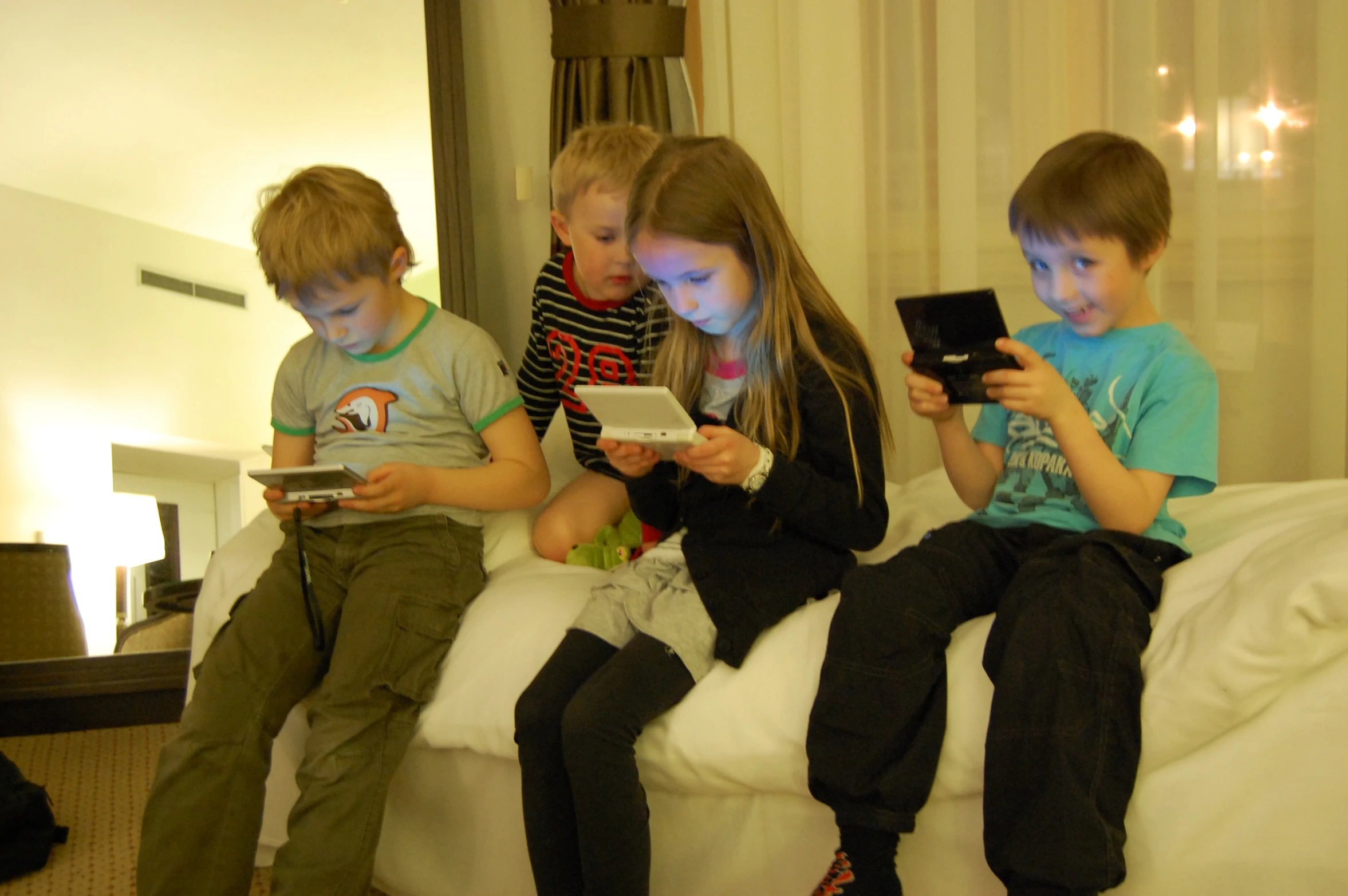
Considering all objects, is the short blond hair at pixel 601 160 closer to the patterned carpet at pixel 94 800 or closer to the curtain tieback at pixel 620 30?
the curtain tieback at pixel 620 30

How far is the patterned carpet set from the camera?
1.45 m

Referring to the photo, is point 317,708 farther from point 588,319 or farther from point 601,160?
point 601,160

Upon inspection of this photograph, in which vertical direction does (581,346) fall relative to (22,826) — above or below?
above

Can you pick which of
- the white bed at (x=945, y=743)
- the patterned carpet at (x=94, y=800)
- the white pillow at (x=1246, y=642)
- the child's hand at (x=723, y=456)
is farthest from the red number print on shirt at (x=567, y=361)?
the white pillow at (x=1246, y=642)

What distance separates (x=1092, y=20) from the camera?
192 centimetres

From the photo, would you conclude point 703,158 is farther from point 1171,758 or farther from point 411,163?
point 411,163

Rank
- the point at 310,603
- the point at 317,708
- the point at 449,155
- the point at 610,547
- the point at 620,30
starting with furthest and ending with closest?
the point at 449,155 < the point at 620,30 < the point at 610,547 < the point at 310,603 < the point at 317,708

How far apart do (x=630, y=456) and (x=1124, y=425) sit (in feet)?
1.90

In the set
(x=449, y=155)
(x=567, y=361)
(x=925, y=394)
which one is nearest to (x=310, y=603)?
(x=567, y=361)

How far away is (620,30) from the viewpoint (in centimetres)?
208

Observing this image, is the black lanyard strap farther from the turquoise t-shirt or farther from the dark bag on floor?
the turquoise t-shirt

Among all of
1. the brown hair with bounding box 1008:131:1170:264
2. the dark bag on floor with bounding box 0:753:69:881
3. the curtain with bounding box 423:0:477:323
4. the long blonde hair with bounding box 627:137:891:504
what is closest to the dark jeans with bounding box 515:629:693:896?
the long blonde hair with bounding box 627:137:891:504

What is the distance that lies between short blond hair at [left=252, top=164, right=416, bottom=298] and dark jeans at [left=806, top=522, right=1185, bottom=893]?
0.81m

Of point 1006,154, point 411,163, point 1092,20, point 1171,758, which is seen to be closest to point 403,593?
point 1171,758
